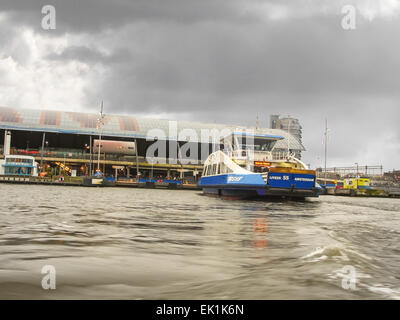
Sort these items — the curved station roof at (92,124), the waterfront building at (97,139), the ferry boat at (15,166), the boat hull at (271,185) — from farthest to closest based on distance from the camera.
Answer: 1. the waterfront building at (97,139)
2. the curved station roof at (92,124)
3. the ferry boat at (15,166)
4. the boat hull at (271,185)

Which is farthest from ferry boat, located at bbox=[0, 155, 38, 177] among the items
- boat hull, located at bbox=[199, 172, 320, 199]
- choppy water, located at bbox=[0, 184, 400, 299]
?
choppy water, located at bbox=[0, 184, 400, 299]

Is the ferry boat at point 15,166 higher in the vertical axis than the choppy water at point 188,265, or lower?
higher

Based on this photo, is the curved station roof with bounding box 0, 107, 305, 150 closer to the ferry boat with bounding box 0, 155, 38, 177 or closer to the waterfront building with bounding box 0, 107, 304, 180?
the waterfront building with bounding box 0, 107, 304, 180

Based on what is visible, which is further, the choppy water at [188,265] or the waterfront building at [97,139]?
the waterfront building at [97,139]

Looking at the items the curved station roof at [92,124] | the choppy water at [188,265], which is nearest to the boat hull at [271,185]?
the choppy water at [188,265]

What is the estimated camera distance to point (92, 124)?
84.4 m

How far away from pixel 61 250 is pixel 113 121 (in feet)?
277

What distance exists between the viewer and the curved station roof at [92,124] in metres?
79.8

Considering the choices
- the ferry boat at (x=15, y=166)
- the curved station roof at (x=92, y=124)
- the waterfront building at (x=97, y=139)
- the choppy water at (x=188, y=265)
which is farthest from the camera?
the waterfront building at (x=97, y=139)

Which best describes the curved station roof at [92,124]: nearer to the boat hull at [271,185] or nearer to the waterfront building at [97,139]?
the waterfront building at [97,139]

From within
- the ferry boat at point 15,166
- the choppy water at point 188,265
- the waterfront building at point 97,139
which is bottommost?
the choppy water at point 188,265

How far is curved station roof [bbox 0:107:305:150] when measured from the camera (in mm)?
79812

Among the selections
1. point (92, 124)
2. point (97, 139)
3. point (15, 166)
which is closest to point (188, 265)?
point (15, 166)

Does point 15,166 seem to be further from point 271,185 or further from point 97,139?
point 271,185
